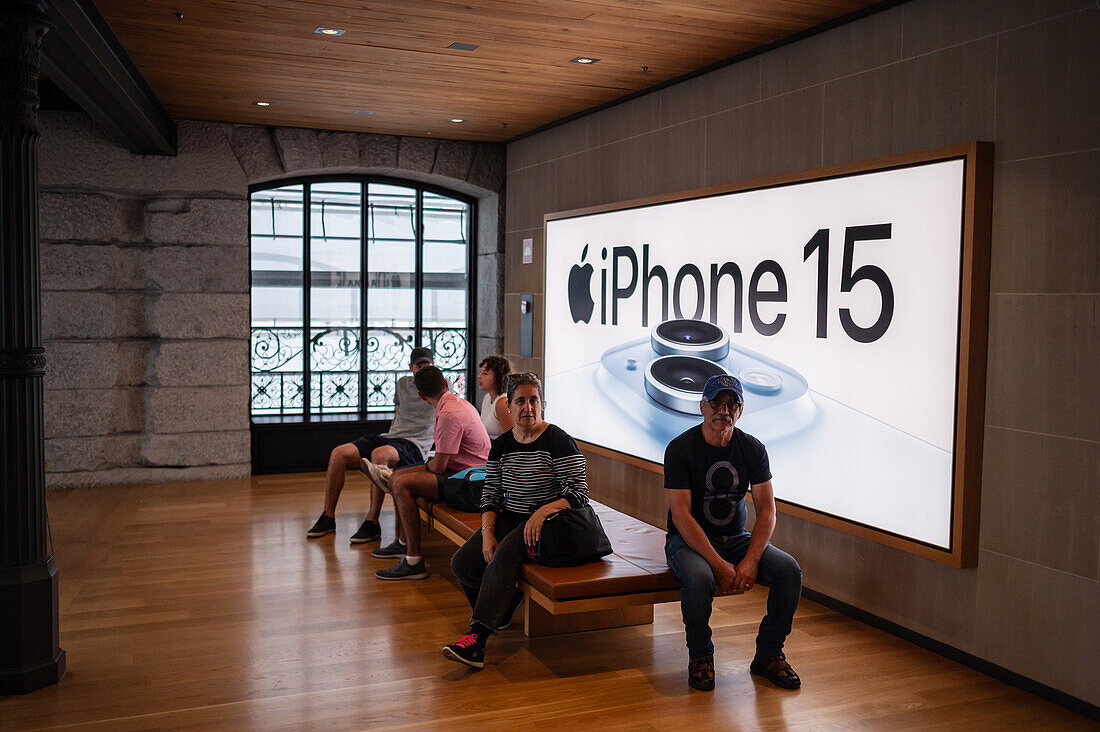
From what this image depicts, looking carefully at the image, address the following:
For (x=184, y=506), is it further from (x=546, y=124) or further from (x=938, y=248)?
(x=938, y=248)

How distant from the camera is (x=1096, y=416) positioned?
357 centimetres

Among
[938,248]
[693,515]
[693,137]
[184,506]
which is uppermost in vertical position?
[693,137]

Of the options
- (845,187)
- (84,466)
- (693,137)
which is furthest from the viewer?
(84,466)

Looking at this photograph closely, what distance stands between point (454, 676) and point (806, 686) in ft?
4.87

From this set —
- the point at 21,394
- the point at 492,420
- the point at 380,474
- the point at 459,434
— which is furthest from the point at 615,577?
the point at 21,394

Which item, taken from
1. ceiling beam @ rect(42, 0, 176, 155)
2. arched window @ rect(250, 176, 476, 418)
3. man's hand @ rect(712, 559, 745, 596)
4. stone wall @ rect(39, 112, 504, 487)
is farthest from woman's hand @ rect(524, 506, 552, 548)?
arched window @ rect(250, 176, 476, 418)

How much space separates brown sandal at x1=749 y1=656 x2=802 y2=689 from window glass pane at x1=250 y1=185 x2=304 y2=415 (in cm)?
612

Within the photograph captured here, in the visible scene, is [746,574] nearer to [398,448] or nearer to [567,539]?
[567,539]

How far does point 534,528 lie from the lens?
4.14 metres

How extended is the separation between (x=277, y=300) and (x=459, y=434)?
14.0ft

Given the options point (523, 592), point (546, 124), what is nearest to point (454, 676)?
point (523, 592)

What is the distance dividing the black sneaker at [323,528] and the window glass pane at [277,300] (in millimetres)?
2860

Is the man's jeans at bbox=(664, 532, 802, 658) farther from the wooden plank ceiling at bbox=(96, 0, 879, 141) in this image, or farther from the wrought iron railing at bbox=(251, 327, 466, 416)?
the wrought iron railing at bbox=(251, 327, 466, 416)

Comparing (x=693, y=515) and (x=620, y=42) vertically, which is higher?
(x=620, y=42)
